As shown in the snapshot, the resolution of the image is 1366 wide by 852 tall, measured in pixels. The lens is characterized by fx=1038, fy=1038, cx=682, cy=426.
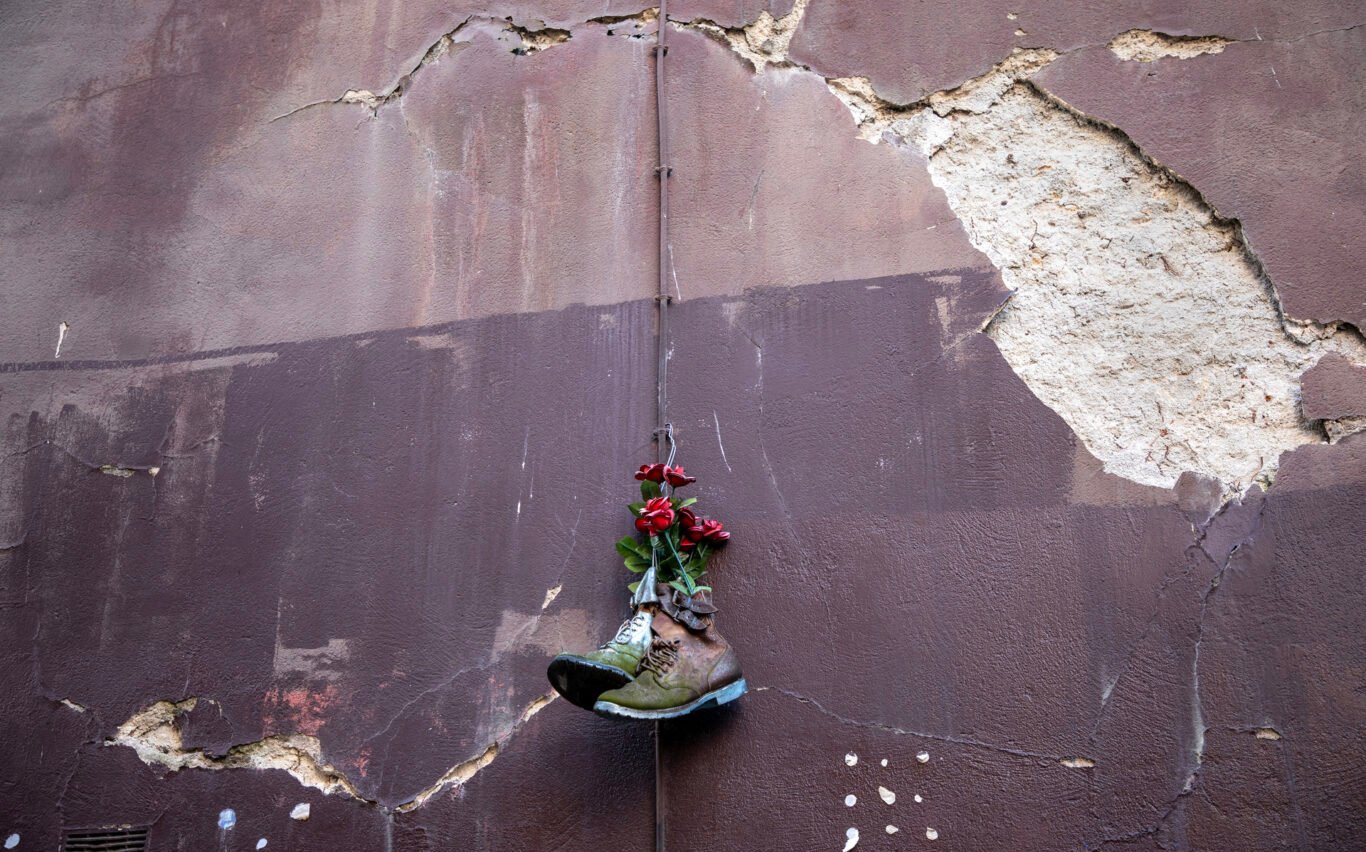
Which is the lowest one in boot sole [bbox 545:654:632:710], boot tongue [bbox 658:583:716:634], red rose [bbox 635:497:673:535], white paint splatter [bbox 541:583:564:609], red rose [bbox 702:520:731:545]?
boot sole [bbox 545:654:632:710]

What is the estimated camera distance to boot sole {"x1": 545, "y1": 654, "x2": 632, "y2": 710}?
2.24 meters

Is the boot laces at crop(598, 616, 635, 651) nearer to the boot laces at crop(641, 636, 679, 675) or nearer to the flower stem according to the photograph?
the boot laces at crop(641, 636, 679, 675)

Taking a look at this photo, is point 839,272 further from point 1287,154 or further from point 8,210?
point 8,210

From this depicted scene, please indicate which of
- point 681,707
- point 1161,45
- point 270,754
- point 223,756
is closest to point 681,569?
point 681,707

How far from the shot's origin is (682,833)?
7.99 feet

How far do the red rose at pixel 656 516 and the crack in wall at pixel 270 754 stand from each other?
19.6 inches

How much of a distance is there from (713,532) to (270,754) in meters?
1.27

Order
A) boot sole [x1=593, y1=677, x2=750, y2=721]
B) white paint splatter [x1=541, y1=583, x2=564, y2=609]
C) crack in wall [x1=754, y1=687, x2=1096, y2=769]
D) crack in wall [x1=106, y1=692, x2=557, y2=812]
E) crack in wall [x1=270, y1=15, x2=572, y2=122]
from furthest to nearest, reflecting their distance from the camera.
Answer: crack in wall [x1=270, y1=15, x2=572, y2=122] → white paint splatter [x1=541, y1=583, x2=564, y2=609] → crack in wall [x1=106, y1=692, x2=557, y2=812] → crack in wall [x1=754, y1=687, x2=1096, y2=769] → boot sole [x1=593, y1=677, x2=750, y2=721]

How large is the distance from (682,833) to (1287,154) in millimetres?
2286

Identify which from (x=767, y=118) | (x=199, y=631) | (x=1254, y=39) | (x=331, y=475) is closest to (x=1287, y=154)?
(x=1254, y=39)

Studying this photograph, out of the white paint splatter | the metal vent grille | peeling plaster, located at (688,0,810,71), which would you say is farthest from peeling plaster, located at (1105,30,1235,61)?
the metal vent grille

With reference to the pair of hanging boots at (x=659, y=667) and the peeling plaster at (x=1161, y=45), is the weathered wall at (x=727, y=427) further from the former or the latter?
the pair of hanging boots at (x=659, y=667)

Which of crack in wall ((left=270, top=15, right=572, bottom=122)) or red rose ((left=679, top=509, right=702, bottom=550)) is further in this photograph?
crack in wall ((left=270, top=15, right=572, bottom=122))

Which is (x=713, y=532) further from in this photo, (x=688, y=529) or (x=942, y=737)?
(x=942, y=737)
